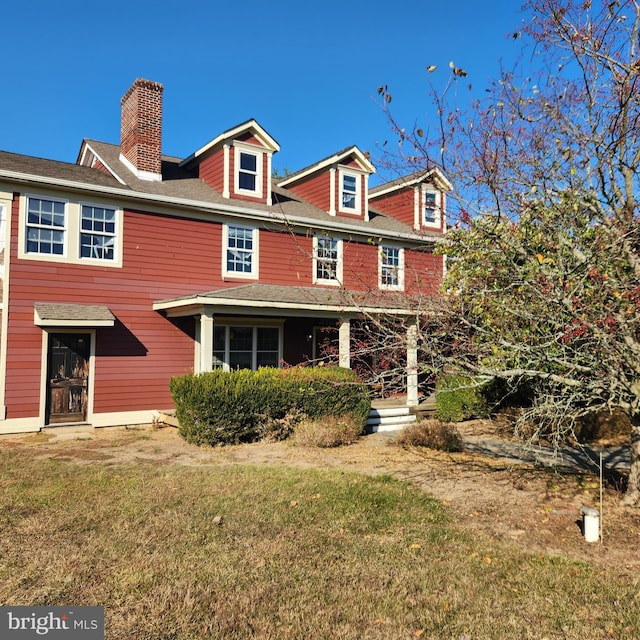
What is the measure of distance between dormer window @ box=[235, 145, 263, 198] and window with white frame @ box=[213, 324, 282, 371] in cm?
413

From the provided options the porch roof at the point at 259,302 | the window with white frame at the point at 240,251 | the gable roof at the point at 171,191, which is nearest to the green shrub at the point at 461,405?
the porch roof at the point at 259,302

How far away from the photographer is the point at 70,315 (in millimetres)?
11820

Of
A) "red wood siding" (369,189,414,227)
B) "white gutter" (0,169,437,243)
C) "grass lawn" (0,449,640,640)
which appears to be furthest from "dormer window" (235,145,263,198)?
"grass lawn" (0,449,640,640)

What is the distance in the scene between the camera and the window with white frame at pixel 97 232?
42.2 feet

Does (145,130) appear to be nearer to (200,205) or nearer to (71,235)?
(200,205)

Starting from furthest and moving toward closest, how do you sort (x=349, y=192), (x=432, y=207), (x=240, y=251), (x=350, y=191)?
(x=350, y=191), (x=349, y=192), (x=240, y=251), (x=432, y=207)

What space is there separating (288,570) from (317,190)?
50.4 ft

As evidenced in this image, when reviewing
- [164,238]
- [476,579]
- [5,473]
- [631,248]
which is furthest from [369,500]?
[164,238]

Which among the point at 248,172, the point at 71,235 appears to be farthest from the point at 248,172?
the point at 71,235

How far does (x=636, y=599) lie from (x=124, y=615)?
4.02 metres

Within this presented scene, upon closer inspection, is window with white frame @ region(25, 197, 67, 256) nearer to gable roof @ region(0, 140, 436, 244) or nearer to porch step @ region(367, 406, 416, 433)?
gable roof @ region(0, 140, 436, 244)

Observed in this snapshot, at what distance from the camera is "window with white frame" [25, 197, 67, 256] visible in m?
12.2

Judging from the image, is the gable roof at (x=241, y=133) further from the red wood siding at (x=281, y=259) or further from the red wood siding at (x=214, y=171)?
the red wood siding at (x=281, y=259)

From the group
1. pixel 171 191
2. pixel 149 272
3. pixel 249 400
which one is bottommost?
pixel 249 400
